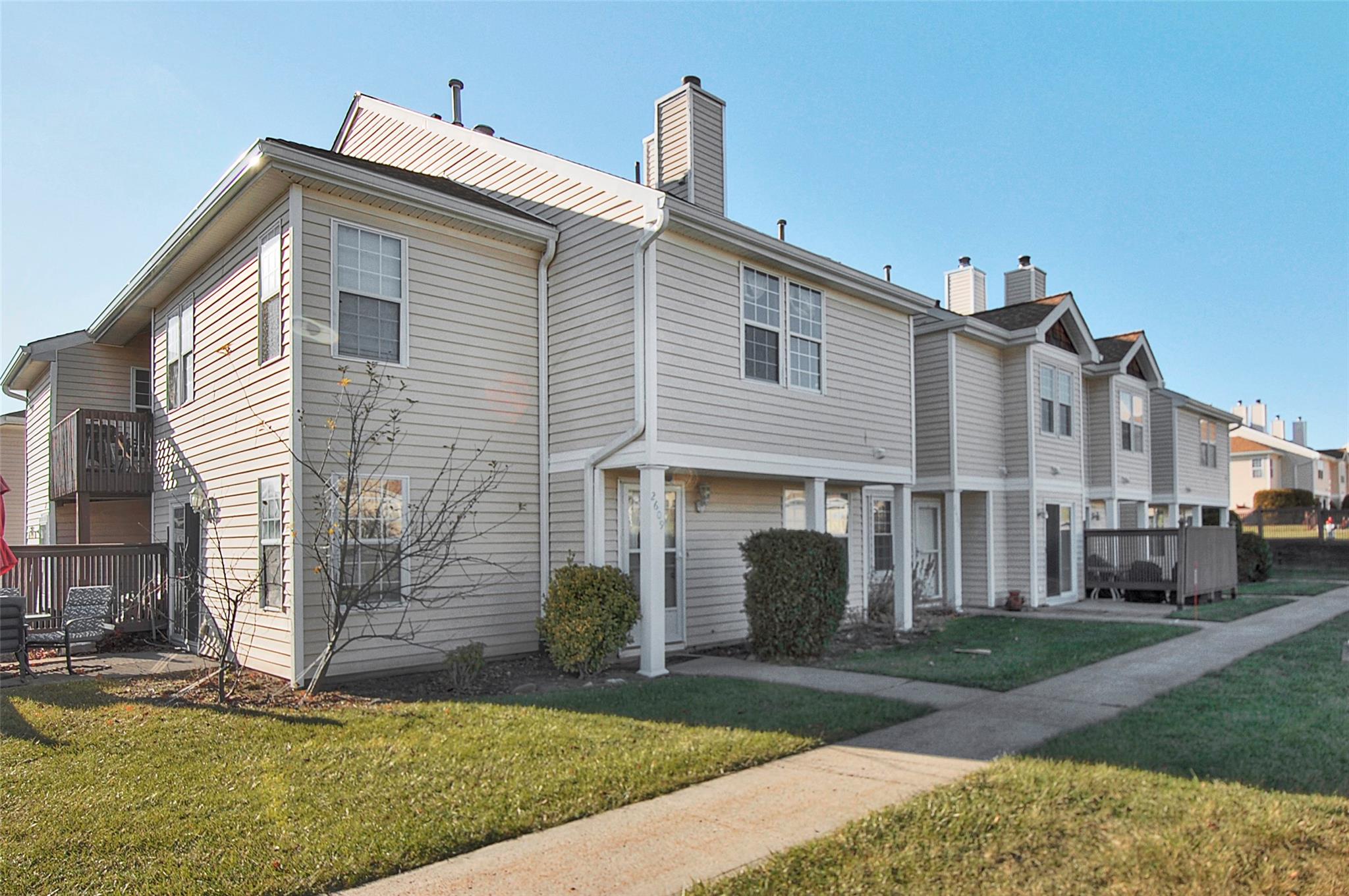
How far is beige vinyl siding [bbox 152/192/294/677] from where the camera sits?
31.1ft

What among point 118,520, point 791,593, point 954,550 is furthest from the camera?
point 954,550

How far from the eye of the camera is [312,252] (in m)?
9.45

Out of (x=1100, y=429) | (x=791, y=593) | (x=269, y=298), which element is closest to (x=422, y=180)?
(x=269, y=298)

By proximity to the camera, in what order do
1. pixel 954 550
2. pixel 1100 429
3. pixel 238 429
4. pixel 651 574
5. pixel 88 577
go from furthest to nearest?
pixel 1100 429, pixel 954 550, pixel 88 577, pixel 238 429, pixel 651 574

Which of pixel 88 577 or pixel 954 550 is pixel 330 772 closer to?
pixel 88 577

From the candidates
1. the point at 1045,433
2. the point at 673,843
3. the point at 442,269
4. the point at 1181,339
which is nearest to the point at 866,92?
the point at 442,269

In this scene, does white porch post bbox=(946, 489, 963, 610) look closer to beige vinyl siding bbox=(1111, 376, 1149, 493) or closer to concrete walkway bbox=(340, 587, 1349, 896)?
beige vinyl siding bbox=(1111, 376, 1149, 493)

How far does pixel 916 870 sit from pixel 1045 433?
1611 cm

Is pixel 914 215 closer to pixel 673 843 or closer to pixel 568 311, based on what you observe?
pixel 568 311

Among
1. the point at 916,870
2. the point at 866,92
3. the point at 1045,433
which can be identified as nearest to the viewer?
the point at 916,870

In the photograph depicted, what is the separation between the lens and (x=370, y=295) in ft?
32.6

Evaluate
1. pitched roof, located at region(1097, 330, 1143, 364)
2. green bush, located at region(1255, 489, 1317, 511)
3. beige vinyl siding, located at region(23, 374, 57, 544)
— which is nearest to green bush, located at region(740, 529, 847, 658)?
beige vinyl siding, located at region(23, 374, 57, 544)

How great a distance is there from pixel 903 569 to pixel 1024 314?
787cm

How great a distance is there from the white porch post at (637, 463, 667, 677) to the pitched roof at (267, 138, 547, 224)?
384 cm
